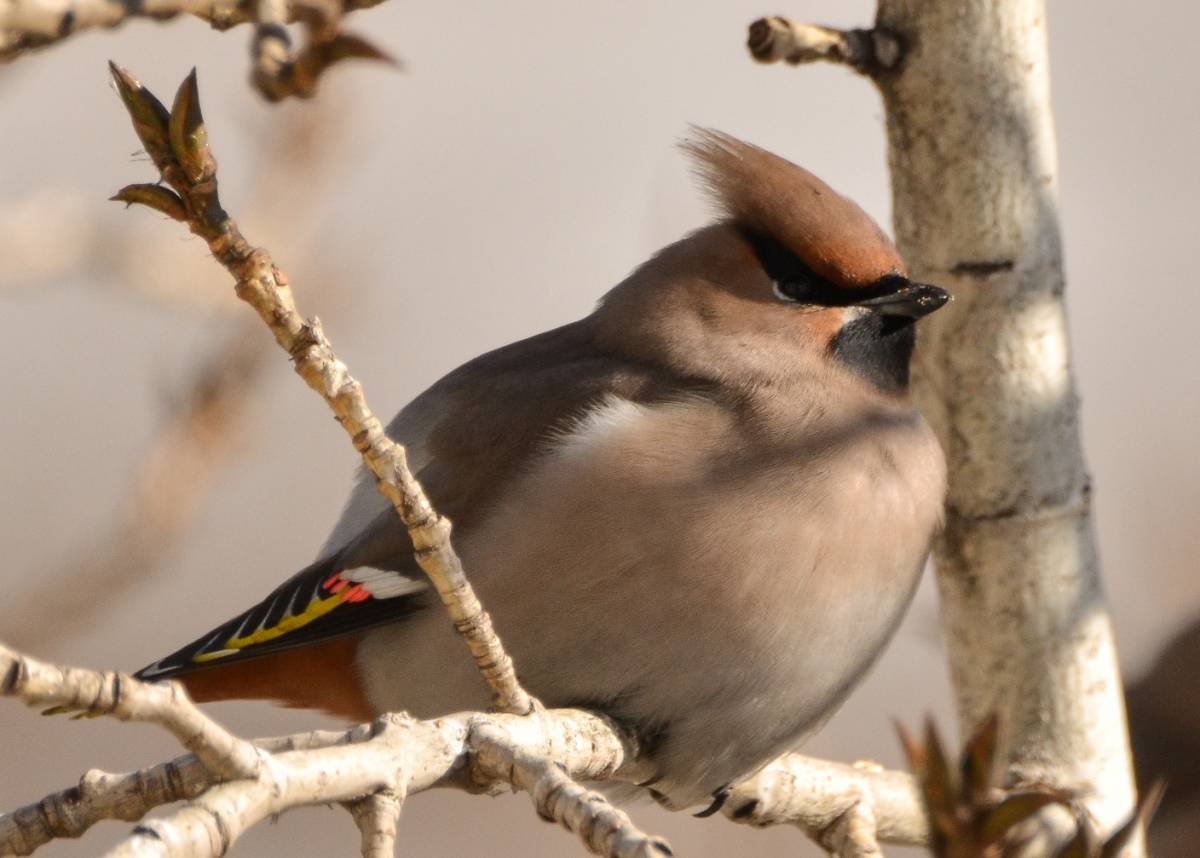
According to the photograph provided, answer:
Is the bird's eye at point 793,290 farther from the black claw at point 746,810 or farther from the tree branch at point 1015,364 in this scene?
the black claw at point 746,810

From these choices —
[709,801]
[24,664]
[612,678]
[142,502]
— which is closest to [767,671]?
[612,678]

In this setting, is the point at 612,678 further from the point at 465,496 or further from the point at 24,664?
the point at 24,664

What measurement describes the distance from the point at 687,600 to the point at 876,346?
0.77 m

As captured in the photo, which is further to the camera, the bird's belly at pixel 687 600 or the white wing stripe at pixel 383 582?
the white wing stripe at pixel 383 582

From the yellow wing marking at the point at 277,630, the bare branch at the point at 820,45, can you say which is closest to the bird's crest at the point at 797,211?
the bare branch at the point at 820,45

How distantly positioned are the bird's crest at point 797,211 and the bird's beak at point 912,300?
0.21ft

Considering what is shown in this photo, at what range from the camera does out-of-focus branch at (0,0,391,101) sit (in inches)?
72.4

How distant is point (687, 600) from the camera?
9.39 ft

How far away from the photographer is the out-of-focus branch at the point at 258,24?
72.4 inches

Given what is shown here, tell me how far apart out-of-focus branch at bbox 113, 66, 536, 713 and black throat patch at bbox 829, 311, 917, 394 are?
126 cm

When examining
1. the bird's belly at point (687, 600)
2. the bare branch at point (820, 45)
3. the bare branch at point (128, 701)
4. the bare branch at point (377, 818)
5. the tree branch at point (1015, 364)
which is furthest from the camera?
the tree branch at point (1015, 364)

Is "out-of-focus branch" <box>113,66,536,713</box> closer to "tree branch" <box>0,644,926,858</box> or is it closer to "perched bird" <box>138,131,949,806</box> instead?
"tree branch" <box>0,644,926,858</box>

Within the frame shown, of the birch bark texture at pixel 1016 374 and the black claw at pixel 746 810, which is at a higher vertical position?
the birch bark texture at pixel 1016 374

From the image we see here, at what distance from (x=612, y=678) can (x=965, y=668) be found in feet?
2.51
